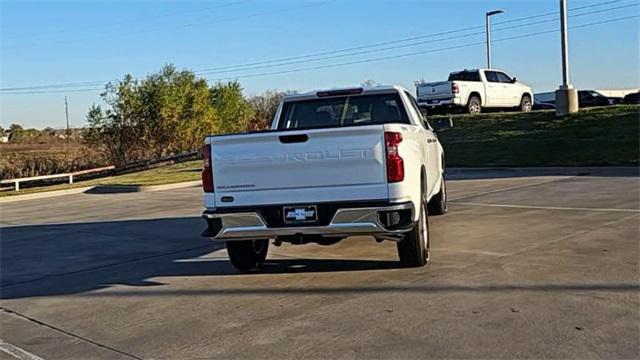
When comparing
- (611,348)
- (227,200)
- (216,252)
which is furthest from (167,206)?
(611,348)

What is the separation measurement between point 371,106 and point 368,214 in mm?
2677

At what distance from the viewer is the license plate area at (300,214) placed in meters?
7.27

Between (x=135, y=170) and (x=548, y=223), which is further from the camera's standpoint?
(x=135, y=170)

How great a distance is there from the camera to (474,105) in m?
30.2

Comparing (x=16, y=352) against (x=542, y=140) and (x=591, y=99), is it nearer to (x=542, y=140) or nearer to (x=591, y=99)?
(x=542, y=140)

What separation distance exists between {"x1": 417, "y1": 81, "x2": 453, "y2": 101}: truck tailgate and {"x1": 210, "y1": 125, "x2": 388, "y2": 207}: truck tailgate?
22072 millimetres

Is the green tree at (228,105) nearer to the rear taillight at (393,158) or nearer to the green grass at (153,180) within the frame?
the green grass at (153,180)

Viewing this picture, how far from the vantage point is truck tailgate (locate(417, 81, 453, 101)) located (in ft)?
93.9

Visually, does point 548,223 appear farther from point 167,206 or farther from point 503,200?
point 167,206

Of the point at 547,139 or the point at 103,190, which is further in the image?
the point at 547,139

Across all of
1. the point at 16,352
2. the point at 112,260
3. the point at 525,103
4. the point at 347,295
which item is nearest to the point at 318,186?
the point at 347,295

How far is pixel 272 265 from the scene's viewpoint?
343 inches

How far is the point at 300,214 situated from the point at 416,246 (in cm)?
130

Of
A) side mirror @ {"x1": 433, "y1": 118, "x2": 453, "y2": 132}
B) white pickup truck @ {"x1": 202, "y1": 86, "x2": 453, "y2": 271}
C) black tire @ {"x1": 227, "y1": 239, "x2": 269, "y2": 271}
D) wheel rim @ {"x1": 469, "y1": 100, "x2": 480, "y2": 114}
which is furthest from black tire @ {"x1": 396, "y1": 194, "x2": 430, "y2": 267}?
wheel rim @ {"x1": 469, "y1": 100, "x2": 480, "y2": 114}
